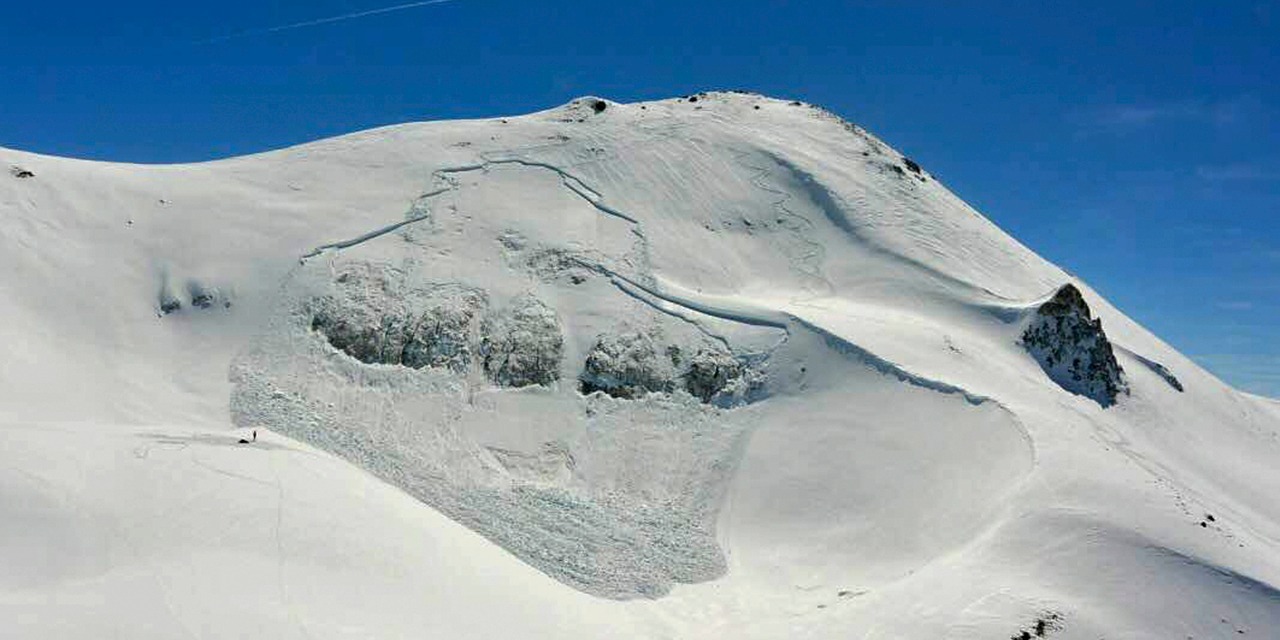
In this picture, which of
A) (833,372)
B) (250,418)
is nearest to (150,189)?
(250,418)

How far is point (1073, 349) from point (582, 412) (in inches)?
820

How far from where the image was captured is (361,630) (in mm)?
13891

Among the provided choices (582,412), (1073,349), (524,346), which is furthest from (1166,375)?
(524,346)

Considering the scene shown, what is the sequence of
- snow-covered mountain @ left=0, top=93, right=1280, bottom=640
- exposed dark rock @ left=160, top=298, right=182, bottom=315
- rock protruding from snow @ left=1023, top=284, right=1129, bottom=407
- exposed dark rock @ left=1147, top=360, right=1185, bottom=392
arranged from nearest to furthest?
snow-covered mountain @ left=0, top=93, right=1280, bottom=640, exposed dark rock @ left=160, top=298, right=182, bottom=315, rock protruding from snow @ left=1023, top=284, right=1129, bottom=407, exposed dark rock @ left=1147, top=360, right=1185, bottom=392

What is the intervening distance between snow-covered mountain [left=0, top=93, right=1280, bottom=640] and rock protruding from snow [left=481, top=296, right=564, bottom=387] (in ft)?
0.42

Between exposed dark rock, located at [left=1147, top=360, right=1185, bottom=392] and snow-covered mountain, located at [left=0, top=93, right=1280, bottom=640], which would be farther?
exposed dark rock, located at [left=1147, top=360, right=1185, bottom=392]

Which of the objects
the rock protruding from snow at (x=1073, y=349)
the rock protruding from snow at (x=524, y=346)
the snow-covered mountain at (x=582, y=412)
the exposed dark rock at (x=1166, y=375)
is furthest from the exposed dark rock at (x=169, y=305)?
the exposed dark rock at (x=1166, y=375)

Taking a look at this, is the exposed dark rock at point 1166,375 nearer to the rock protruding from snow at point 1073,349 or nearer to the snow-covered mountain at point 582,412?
the snow-covered mountain at point 582,412

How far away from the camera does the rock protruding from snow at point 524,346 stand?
3216 cm

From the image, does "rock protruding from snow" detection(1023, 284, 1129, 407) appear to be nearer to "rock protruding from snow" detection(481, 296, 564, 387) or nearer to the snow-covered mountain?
the snow-covered mountain

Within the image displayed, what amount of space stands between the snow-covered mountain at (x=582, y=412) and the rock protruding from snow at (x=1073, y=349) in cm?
18

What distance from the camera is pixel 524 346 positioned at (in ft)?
108

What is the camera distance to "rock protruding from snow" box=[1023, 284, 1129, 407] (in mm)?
36406

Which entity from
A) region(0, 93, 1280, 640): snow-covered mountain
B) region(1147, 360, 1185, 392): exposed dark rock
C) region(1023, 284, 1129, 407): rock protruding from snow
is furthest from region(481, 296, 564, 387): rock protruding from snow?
region(1147, 360, 1185, 392): exposed dark rock
